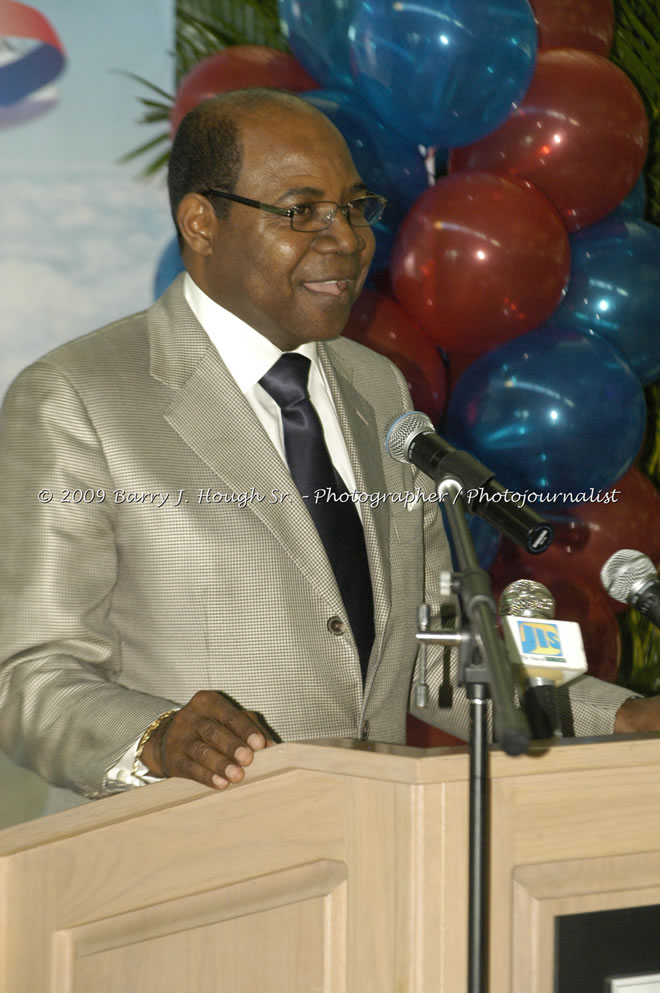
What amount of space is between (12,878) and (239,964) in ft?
1.03

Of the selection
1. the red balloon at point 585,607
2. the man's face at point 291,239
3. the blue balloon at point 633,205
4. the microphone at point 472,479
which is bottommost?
the red balloon at point 585,607

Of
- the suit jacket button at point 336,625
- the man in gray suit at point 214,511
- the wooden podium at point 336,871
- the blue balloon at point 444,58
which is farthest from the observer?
the blue balloon at point 444,58

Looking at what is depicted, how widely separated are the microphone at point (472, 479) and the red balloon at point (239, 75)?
5.55 feet

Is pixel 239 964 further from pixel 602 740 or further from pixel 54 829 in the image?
pixel 602 740

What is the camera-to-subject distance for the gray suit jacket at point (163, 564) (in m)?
1.55

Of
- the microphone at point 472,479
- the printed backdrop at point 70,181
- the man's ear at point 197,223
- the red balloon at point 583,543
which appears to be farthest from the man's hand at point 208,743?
the printed backdrop at point 70,181

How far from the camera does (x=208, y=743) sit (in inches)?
48.0

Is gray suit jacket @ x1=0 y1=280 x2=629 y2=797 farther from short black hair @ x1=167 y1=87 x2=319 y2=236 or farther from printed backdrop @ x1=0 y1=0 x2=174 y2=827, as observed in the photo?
printed backdrop @ x1=0 y1=0 x2=174 y2=827

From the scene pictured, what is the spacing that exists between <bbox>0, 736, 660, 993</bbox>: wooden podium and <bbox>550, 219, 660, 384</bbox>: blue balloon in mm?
1825

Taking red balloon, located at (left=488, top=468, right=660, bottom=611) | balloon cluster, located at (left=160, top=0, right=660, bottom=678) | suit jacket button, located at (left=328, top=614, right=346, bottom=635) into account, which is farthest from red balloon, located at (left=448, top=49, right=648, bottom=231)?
suit jacket button, located at (left=328, top=614, right=346, bottom=635)

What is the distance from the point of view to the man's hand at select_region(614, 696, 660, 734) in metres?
1.50

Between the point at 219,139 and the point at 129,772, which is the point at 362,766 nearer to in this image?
the point at 129,772

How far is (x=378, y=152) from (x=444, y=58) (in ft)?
0.93

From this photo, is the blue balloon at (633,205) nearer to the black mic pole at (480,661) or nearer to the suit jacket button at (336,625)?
the suit jacket button at (336,625)
